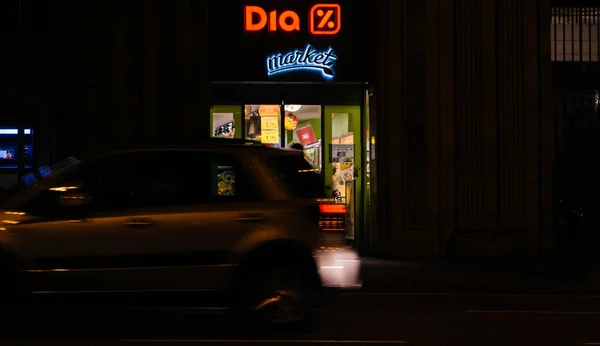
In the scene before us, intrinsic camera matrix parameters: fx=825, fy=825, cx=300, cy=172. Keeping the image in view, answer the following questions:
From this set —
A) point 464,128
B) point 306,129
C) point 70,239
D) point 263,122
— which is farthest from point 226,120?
point 70,239

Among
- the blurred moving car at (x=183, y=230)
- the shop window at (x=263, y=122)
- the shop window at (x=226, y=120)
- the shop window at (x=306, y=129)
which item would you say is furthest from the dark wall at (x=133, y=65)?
the blurred moving car at (x=183, y=230)

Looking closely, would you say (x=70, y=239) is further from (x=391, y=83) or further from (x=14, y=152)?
(x=391, y=83)

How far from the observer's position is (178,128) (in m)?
17.2

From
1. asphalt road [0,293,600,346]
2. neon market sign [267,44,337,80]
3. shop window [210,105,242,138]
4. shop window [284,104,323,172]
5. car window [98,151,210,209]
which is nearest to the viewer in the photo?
asphalt road [0,293,600,346]

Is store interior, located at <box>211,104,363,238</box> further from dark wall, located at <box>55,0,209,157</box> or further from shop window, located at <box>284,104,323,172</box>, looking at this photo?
dark wall, located at <box>55,0,209,157</box>

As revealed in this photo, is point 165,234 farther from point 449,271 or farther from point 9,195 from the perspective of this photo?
point 449,271

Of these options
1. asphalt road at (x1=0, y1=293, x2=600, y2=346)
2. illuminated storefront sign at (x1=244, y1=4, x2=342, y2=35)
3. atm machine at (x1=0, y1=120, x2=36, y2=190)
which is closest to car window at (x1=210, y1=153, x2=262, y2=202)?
asphalt road at (x1=0, y1=293, x2=600, y2=346)

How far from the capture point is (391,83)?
17156 millimetres

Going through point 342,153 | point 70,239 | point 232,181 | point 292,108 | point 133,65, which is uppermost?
point 133,65

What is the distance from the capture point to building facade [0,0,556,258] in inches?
673

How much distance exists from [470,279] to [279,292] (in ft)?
20.4

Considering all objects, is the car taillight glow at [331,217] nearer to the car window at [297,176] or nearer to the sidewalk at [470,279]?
the car window at [297,176]

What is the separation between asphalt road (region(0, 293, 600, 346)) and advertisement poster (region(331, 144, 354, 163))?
22.2ft

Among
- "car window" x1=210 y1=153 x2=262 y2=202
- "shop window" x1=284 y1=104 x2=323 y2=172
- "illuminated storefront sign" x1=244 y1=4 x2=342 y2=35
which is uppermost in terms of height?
"illuminated storefront sign" x1=244 y1=4 x2=342 y2=35
